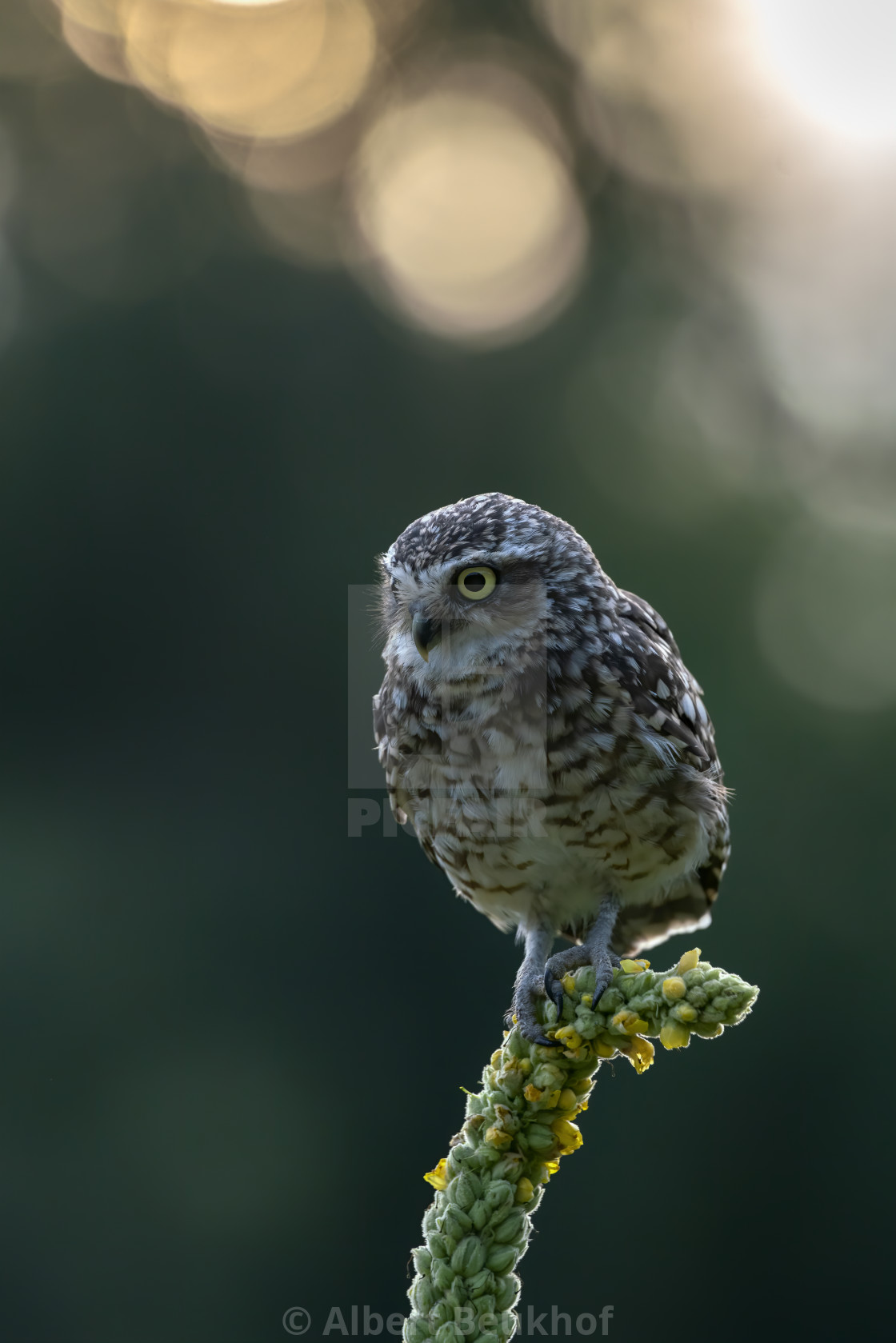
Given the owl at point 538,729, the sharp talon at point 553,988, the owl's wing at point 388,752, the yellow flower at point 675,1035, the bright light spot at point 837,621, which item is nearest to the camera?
the yellow flower at point 675,1035

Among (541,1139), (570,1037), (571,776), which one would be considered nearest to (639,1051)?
(570,1037)

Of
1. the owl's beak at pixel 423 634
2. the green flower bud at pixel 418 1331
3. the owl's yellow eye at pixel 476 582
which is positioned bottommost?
the green flower bud at pixel 418 1331

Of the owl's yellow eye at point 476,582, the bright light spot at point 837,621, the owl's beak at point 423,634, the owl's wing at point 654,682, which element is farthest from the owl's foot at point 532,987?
the bright light spot at point 837,621

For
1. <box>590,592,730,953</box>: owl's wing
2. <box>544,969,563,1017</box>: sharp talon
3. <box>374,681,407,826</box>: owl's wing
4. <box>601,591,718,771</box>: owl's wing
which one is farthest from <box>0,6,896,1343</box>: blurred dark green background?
<box>544,969,563,1017</box>: sharp talon

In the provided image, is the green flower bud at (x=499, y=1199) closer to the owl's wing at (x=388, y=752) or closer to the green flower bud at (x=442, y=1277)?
the green flower bud at (x=442, y=1277)

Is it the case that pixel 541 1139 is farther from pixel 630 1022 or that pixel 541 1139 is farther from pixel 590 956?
pixel 590 956

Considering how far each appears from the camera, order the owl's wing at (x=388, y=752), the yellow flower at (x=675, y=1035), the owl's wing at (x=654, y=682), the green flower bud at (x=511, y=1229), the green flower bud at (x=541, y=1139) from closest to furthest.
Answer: the yellow flower at (x=675, y=1035) < the green flower bud at (x=511, y=1229) < the green flower bud at (x=541, y=1139) < the owl's wing at (x=654, y=682) < the owl's wing at (x=388, y=752)

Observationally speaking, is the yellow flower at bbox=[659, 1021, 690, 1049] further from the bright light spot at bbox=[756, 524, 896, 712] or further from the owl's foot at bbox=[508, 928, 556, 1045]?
the bright light spot at bbox=[756, 524, 896, 712]
